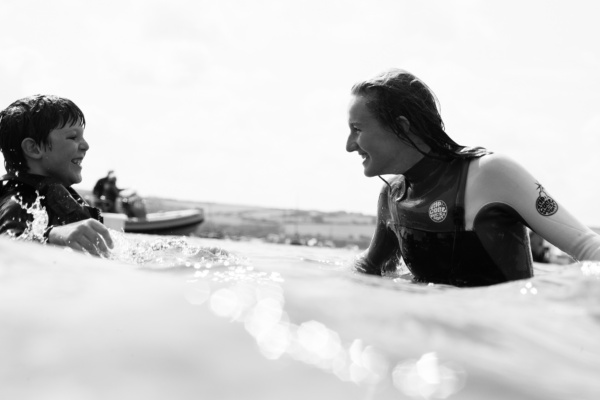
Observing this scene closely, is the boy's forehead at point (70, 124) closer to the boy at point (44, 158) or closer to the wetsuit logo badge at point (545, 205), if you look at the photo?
the boy at point (44, 158)

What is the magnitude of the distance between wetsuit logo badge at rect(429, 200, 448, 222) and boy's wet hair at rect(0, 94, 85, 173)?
70.7 inches

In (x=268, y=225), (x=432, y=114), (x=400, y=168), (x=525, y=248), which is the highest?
(x=432, y=114)

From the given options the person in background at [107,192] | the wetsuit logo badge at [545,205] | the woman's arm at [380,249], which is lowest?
the person in background at [107,192]

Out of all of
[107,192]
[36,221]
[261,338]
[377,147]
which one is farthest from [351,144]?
[107,192]

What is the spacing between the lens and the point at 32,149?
304 cm

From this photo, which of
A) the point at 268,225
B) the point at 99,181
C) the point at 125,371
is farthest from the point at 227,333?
the point at 99,181

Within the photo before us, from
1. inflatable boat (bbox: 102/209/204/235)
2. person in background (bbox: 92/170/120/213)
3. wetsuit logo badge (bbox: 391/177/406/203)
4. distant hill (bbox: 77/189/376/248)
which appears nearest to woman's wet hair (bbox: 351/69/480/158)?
wetsuit logo badge (bbox: 391/177/406/203)

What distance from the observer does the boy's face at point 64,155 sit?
303cm

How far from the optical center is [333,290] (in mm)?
1149

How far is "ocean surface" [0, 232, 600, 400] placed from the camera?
76 cm

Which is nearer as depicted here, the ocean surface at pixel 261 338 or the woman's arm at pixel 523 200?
the ocean surface at pixel 261 338

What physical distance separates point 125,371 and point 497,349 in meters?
0.58

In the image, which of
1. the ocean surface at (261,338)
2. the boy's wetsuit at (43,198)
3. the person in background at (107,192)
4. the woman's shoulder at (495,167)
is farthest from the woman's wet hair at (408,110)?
the person in background at (107,192)

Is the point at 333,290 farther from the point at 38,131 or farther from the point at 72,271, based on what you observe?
the point at 38,131
